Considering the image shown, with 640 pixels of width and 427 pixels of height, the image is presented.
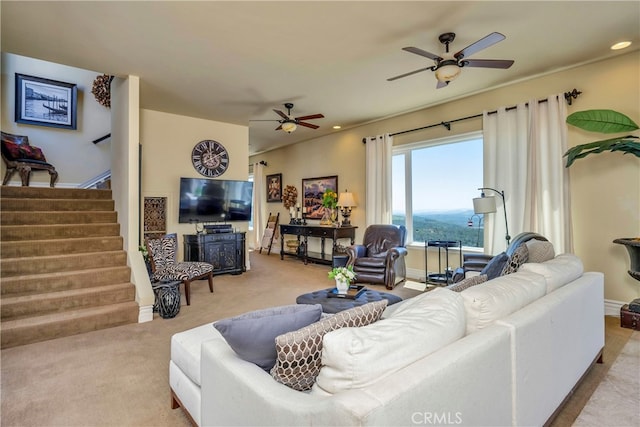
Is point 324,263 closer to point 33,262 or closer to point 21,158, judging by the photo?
point 33,262

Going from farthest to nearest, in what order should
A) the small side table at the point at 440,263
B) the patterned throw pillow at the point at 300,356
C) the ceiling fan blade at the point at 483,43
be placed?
1. the small side table at the point at 440,263
2. the ceiling fan blade at the point at 483,43
3. the patterned throw pillow at the point at 300,356

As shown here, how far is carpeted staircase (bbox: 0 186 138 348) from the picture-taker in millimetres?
3072

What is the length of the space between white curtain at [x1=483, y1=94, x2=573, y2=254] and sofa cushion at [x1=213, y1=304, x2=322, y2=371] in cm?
376

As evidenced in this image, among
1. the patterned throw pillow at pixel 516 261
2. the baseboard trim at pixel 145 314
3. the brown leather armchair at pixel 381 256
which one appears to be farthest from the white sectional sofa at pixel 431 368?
the brown leather armchair at pixel 381 256

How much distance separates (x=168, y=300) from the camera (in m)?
3.48

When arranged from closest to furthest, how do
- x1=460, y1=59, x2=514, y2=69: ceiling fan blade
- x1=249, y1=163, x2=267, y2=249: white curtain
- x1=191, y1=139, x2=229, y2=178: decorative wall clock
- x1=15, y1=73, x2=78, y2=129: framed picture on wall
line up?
x1=460, y1=59, x2=514, y2=69: ceiling fan blade, x1=15, y1=73, x2=78, y2=129: framed picture on wall, x1=191, y1=139, x2=229, y2=178: decorative wall clock, x1=249, y1=163, x2=267, y2=249: white curtain

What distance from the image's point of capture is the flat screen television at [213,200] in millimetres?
5359

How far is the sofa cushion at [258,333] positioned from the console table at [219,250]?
4.38m

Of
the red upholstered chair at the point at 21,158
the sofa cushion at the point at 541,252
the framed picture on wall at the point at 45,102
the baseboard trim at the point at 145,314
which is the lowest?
the baseboard trim at the point at 145,314

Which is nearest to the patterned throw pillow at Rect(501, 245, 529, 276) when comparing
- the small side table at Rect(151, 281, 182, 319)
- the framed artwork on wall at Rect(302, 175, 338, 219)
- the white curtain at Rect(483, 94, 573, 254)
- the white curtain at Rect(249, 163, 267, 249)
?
the white curtain at Rect(483, 94, 573, 254)

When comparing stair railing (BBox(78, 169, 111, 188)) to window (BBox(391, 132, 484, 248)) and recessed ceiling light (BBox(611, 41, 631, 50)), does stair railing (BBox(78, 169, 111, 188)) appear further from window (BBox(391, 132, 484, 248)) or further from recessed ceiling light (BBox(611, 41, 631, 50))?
recessed ceiling light (BBox(611, 41, 631, 50))

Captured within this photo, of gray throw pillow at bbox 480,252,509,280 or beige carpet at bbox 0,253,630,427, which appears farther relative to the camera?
gray throw pillow at bbox 480,252,509,280

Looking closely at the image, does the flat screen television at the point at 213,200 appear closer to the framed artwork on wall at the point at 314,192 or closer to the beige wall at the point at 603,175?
the framed artwork on wall at the point at 314,192

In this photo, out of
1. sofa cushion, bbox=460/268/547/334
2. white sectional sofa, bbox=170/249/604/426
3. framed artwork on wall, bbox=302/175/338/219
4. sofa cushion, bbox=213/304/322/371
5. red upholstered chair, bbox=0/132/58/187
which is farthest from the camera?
framed artwork on wall, bbox=302/175/338/219
